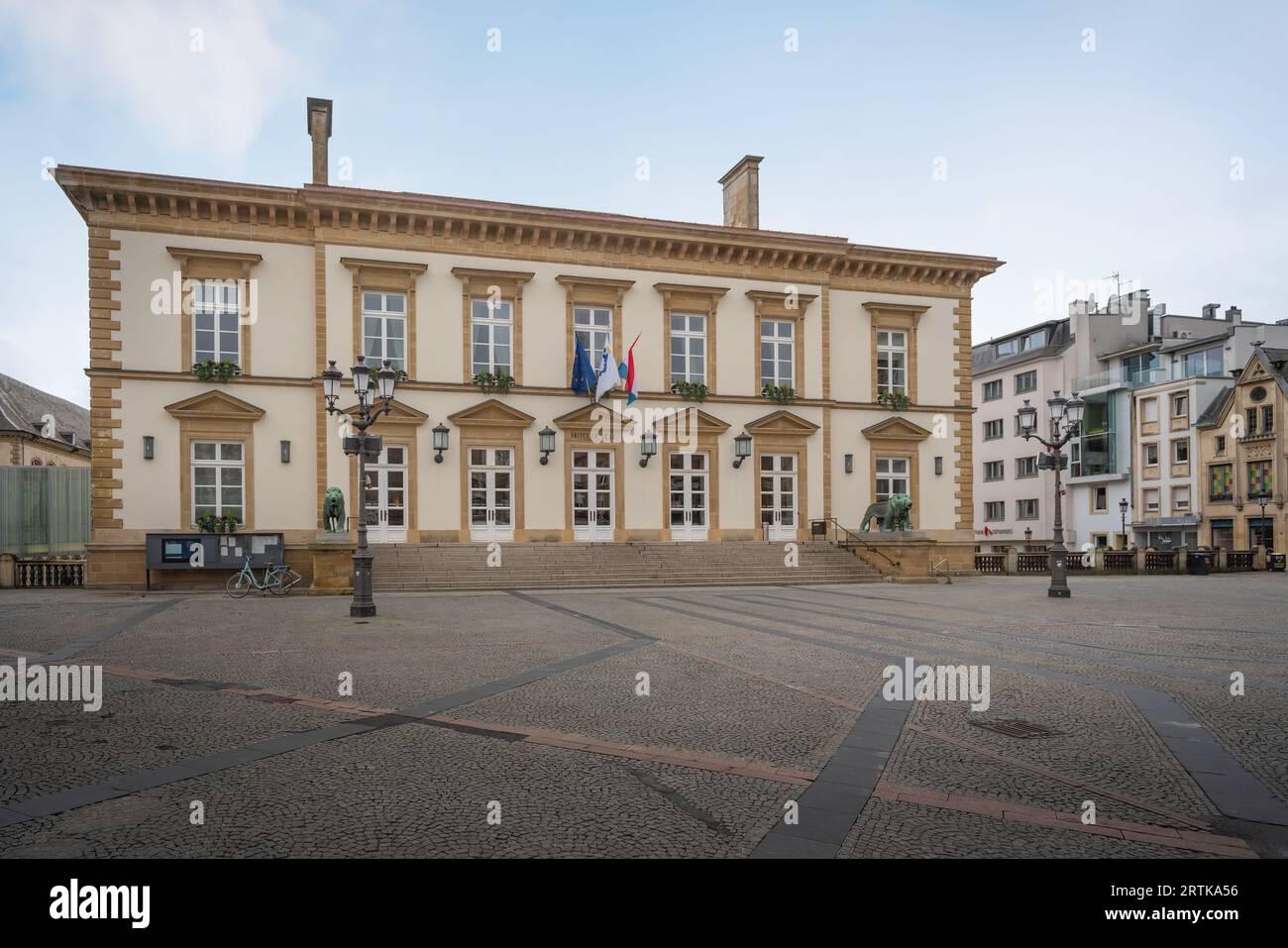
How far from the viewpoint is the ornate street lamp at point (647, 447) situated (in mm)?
29891

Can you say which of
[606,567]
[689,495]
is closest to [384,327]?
[606,567]

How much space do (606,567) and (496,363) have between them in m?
8.11

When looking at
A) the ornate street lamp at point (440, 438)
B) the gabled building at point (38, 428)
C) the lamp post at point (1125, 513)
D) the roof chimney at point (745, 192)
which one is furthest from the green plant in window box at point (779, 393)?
the gabled building at point (38, 428)

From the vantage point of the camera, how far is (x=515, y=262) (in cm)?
2952

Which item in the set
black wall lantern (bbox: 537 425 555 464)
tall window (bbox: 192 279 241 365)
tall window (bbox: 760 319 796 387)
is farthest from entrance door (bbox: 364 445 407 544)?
tall window (bbox: 760 319 796 387)

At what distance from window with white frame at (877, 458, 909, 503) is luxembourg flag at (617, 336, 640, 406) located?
410 inches

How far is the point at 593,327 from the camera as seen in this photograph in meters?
30.5

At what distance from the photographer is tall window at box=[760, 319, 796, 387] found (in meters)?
32.2

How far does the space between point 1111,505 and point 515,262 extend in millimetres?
49640

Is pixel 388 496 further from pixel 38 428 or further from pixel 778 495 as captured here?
pixel 38 428

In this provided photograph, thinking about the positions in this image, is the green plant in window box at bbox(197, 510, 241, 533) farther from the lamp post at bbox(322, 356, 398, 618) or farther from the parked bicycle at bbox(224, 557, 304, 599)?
the lamp post at bbox(322, 356, 398, 618)

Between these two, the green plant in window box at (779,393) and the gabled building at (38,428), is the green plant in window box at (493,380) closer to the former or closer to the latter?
the green plant in window box at (779,393)
